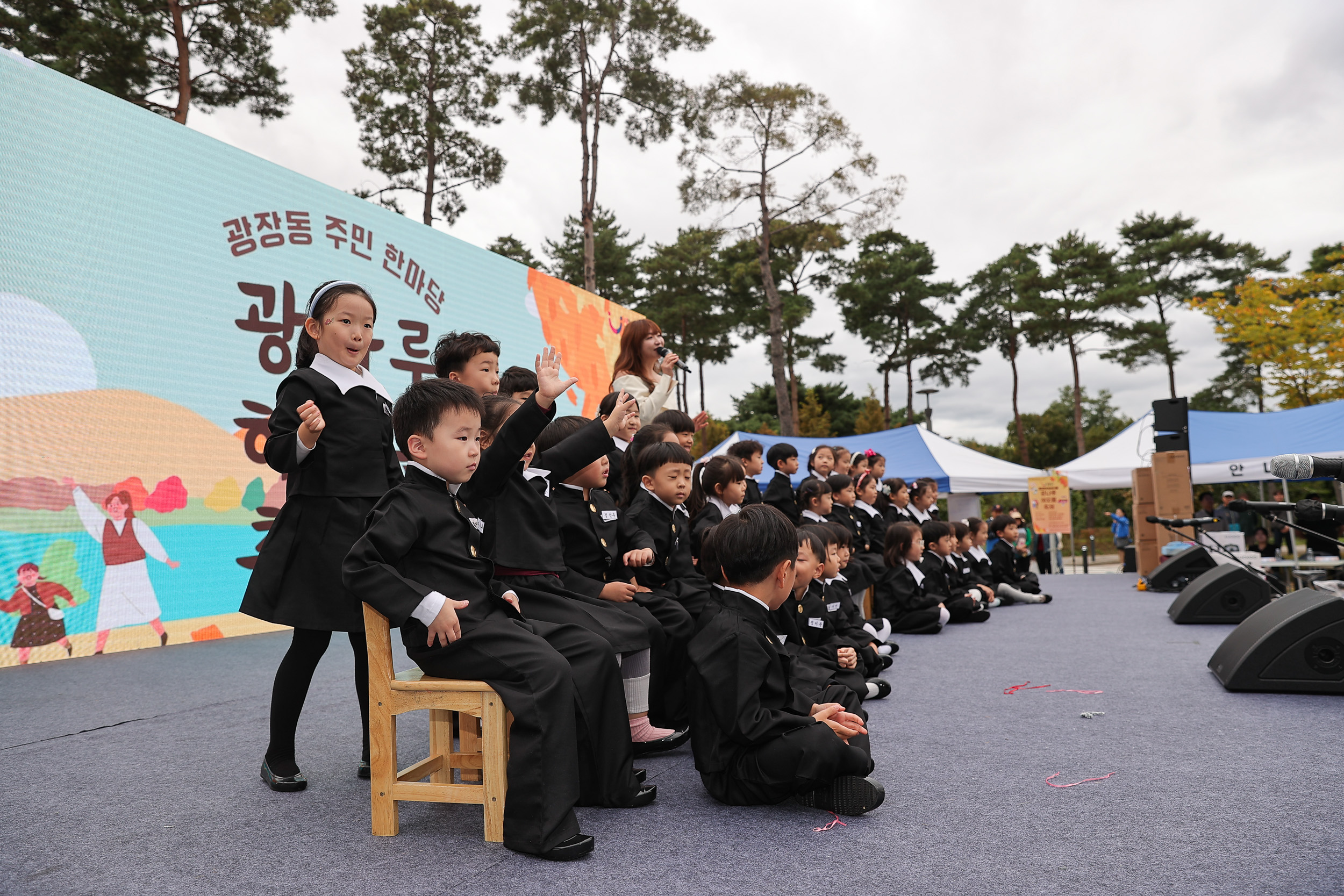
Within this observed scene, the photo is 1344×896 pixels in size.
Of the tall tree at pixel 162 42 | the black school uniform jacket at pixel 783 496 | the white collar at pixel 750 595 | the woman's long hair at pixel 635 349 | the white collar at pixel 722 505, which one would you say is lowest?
the white collar at pixel 750 595

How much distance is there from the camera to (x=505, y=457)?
210 cm

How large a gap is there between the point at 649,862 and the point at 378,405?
146 cm

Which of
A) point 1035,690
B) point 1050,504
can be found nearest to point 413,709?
point 1035,690

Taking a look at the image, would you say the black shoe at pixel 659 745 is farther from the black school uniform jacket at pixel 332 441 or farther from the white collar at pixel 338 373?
the white collar at pixel 338 373

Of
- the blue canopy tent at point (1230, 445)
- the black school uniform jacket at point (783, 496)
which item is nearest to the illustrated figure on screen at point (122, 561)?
the black school uniform jacket at point (783, 496)

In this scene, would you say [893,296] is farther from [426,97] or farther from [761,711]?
[761,711]

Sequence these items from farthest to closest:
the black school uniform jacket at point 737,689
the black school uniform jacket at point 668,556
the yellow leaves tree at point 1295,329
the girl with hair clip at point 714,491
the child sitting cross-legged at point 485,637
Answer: the yellow leaves tree at point 1295,329, the girl with hair clip at point 714,491, the black school uniform jacket at point 668,556, the black school uniform jacket at point 737,689, the child sitting cross-legged at point 485,637

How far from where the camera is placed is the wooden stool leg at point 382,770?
Answer: 1846mm

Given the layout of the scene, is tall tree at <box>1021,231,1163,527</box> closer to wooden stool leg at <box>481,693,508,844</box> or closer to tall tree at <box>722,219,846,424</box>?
tall tree at <box>722,219,846,424</box>

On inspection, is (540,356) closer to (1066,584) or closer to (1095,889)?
→ (1095,889)

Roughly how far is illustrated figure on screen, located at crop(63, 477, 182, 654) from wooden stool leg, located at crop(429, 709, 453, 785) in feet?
10.2

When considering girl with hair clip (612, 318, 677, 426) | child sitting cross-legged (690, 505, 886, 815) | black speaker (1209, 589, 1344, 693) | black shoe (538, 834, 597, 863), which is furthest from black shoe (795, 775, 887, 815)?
black speaker (1209, 589, 1344, 693)

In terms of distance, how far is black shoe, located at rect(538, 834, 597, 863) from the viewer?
5.49 feet

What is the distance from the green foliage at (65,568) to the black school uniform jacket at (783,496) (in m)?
3.88
